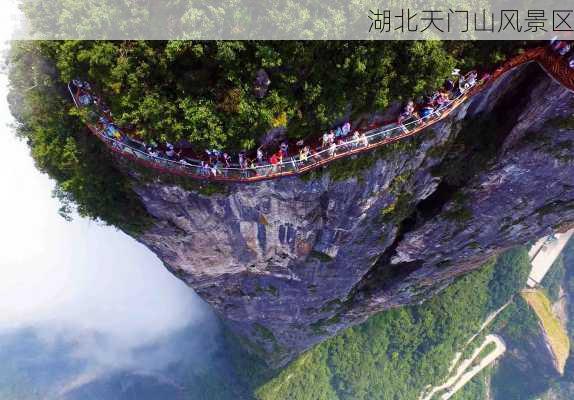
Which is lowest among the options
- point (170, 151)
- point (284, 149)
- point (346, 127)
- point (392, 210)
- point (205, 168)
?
point (392, 210)

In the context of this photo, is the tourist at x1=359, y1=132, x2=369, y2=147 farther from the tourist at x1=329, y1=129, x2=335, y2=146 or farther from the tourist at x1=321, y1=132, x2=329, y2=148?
the tourist at x1=321, y1=132, x2=329, y2=148

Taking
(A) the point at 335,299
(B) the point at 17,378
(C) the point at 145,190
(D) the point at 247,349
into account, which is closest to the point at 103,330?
(B) the point at 17,378

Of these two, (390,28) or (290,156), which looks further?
(290,156)

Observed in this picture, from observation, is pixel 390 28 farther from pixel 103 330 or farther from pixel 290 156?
pixel 103 330

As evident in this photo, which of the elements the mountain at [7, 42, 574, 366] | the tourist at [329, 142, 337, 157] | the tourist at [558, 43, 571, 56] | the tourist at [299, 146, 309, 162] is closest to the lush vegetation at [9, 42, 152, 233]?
the mountain at [7, 42, 574, 366]

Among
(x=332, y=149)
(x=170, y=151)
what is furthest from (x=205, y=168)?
(x=332, y=149)

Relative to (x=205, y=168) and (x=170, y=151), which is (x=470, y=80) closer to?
(x=205, y=168)

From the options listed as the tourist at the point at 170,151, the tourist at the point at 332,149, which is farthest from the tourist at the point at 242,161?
the tourist at the point at 332,149
